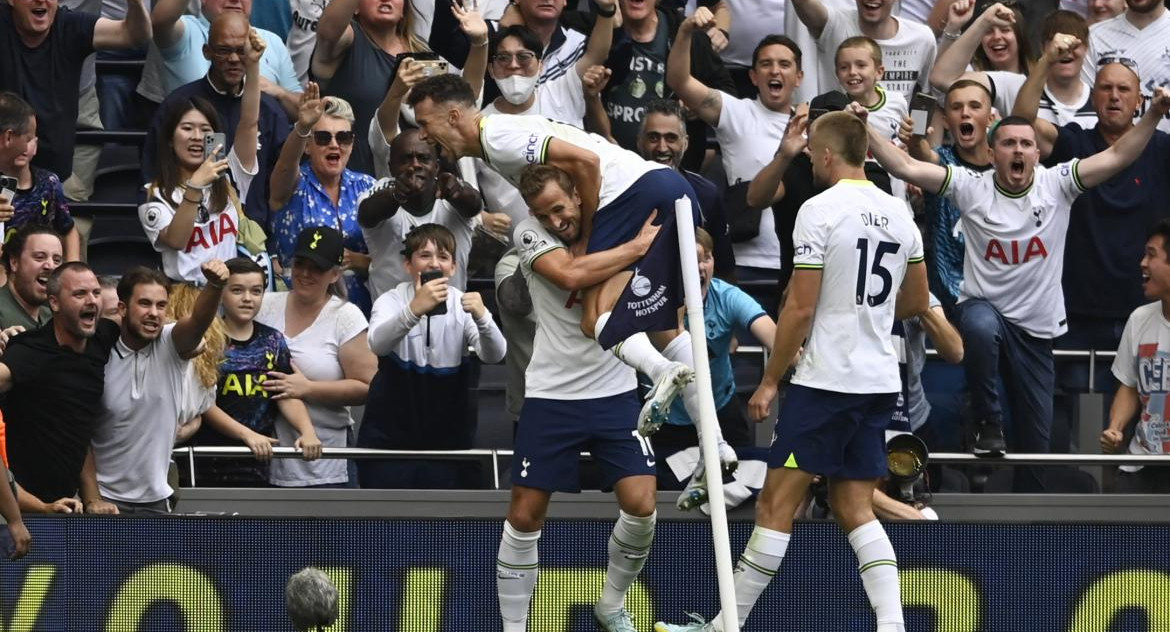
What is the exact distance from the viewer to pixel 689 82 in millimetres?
11555

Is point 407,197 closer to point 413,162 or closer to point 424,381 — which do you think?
point 413,162

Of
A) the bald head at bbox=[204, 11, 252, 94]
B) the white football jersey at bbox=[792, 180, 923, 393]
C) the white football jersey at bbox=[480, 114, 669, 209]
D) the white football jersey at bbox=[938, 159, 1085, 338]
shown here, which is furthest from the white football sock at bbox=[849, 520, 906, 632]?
the bald head at bbox=[204, 11, 252, 94]

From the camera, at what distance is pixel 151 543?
28.7 feet

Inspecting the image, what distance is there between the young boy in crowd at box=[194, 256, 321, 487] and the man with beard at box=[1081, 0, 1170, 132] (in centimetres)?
573

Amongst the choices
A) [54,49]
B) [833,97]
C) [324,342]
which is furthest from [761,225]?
[54,49]

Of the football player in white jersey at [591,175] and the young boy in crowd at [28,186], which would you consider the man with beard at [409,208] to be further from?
the football player in white jersey at [591,175]

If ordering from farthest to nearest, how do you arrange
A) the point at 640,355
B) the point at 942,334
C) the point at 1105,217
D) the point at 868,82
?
the point at 1105,217 → the point at 868,82 → the point at 942,334 → the point at 640,355

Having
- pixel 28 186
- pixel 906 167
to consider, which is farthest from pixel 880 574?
pixel 28 186

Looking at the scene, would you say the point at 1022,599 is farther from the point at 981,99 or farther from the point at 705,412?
the point at 981,99

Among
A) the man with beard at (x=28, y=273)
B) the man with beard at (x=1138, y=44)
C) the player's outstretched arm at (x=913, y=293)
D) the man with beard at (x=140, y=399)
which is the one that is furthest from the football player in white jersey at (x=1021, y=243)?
the man with beard at (x=28, y=273)

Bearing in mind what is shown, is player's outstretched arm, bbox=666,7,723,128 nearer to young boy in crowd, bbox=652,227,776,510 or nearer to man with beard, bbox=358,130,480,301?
man with beard, bbox=358,130,480,301

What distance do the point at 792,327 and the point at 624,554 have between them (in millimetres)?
1284

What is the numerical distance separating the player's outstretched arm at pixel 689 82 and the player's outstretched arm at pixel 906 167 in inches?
50.7

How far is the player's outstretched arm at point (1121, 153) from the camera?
1083 cm
